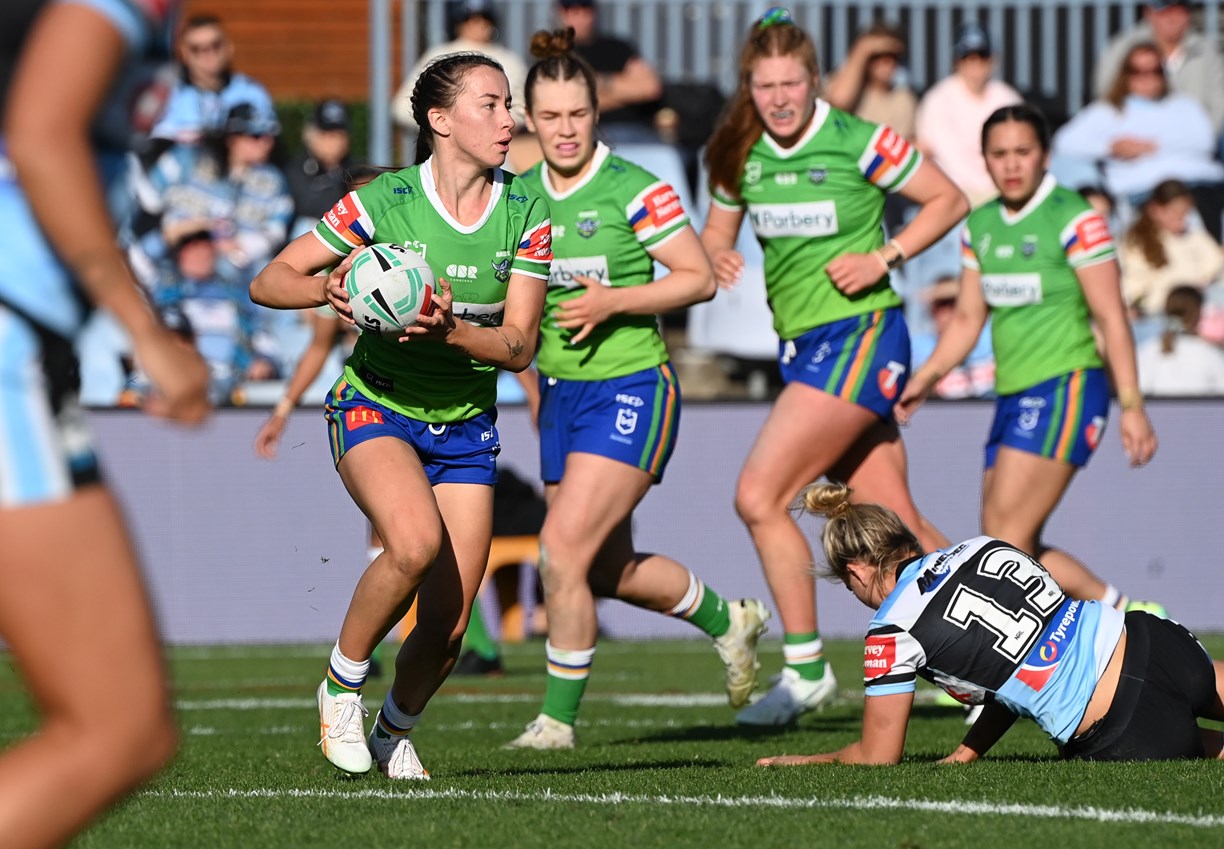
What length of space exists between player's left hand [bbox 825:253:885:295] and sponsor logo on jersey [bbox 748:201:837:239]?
198 mm

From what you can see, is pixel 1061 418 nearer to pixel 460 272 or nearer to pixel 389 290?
pixel 460 272

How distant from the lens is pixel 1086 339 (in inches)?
309

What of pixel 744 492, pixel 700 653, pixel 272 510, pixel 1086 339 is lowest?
pixel 700 653

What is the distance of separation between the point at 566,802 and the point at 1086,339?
160 inches

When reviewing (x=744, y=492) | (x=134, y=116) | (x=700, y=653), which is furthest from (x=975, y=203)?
(x=134, y=116)

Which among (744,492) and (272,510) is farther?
(272,510)

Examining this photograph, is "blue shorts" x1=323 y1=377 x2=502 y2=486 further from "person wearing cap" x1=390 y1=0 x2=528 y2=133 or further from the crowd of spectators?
"person wearing cap" x1=390 y1=0 x2=528 y2=133

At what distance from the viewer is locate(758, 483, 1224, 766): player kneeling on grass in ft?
17.2

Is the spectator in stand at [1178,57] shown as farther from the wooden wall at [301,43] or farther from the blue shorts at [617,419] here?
the blue shorts at [617,419]

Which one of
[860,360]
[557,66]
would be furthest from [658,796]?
[557,66]

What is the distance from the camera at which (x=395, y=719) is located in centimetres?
565

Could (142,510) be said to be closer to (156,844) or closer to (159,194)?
(159,194)

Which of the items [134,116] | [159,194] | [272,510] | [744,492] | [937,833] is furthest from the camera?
[159,194]

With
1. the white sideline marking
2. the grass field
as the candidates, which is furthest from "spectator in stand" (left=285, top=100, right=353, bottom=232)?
the white sideline marking
